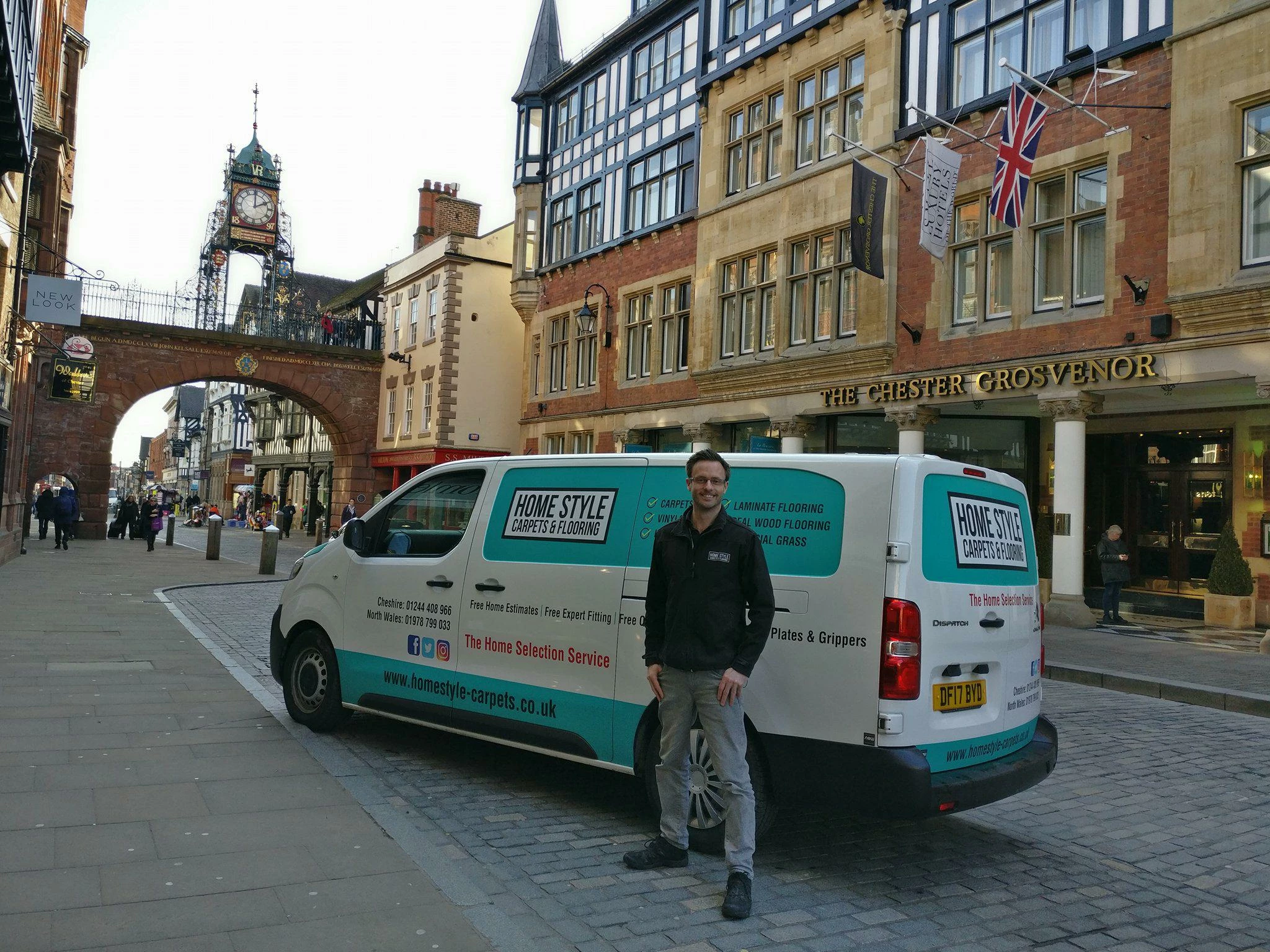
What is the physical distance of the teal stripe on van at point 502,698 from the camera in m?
5.33

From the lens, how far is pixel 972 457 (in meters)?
19.8

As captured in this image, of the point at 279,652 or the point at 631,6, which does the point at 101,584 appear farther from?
the point at 631,6

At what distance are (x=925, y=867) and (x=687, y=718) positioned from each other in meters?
1.44

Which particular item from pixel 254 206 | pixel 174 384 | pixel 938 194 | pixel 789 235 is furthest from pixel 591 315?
pixel 254 206

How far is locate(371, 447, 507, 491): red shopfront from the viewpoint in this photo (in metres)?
35.5

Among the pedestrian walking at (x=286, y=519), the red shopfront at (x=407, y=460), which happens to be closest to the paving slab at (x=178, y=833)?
the red shopfront at (x=407, y=460)

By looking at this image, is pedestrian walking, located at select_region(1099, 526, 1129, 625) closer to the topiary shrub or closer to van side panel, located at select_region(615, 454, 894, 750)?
the topiary shrub

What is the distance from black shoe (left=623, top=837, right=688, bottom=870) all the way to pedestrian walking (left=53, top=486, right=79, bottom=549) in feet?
90.5

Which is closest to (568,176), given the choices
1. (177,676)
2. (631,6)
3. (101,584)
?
(631,6)

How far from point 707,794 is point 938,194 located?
1333cm

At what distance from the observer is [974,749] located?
15.9ft

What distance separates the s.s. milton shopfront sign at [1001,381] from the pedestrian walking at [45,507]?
72.4 ft

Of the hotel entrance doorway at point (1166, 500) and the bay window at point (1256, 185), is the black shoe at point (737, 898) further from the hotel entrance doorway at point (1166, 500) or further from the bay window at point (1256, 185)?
the hotel entrance doorway at point (1166, 500)

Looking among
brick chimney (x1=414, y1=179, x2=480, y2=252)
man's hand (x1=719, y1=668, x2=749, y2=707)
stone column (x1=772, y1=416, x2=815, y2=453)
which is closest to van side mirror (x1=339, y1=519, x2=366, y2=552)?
man's hand (x1=719, y1=668, x2=749, y2=707)
